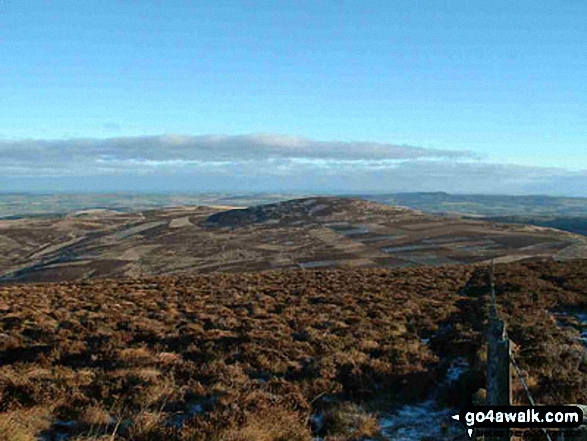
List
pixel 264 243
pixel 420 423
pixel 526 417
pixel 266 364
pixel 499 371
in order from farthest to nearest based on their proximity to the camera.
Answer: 1. pixel 264 243
2. pixel 266 364
3. pixel 420 423
4. pixel 499 371
5. pixel 526 417

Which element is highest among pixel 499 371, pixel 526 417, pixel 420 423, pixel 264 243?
pixel 499 371

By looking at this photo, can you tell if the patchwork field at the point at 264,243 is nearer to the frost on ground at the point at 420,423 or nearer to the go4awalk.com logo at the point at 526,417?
the frost on ground at the point at 420,423

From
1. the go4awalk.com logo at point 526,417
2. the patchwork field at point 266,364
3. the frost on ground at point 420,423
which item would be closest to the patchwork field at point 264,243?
the patchwork field at point 266,364

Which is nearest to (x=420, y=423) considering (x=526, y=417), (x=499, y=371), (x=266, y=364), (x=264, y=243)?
(x=499, y=371)

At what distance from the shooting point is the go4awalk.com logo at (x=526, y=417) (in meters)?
4.70

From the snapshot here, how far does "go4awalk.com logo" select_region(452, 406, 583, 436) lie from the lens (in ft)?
15.4

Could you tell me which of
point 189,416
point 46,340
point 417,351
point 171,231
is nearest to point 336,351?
point 417,351

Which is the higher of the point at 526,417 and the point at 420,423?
the point at 526,417

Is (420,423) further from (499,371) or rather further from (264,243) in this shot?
(264,243)

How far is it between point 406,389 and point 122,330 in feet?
31.9

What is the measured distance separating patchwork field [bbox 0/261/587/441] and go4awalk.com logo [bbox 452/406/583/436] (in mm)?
3284

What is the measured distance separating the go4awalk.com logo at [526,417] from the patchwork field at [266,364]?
3.28 m

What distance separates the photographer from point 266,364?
36.4ft

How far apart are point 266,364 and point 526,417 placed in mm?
7247
